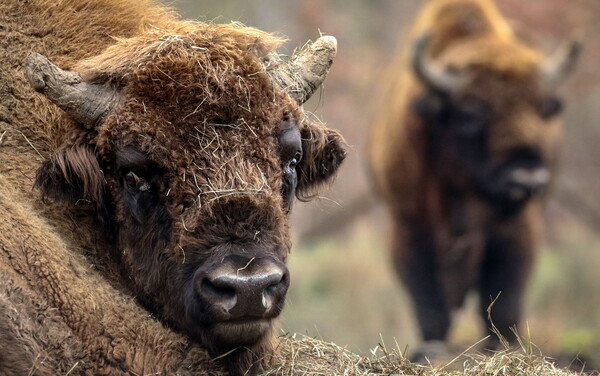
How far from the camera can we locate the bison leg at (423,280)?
40.7 ft

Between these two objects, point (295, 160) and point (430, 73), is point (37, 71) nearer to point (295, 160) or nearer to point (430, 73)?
point (295, 160)

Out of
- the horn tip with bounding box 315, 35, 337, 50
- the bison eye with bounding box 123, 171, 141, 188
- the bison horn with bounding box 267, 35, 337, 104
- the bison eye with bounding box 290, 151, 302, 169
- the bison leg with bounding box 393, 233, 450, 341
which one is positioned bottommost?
the bison eye with bounding box 123, 171, 141, 188

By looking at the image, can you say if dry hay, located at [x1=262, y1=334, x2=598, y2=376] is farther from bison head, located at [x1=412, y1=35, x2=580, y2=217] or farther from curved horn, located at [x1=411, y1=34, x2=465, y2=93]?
curved horn, located at [x1=411, y1=34, x2=465, y2=93]

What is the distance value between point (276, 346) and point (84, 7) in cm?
228

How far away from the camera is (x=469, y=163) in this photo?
12.1 metres

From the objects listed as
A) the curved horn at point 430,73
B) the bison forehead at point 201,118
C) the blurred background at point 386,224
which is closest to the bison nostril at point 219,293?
the bison forehead at point 201,118

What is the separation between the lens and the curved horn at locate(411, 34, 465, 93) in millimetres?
12516

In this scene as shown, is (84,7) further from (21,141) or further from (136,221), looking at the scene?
(136,221)

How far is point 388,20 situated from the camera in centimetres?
2514

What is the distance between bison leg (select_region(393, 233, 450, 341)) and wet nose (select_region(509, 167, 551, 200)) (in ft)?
5.44

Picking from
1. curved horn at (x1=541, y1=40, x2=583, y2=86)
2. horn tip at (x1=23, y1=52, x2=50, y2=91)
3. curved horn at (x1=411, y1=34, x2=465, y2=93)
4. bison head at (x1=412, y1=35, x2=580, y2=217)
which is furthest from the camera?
curved horn at (x1=411, y1=34, x2=465, y2=93)

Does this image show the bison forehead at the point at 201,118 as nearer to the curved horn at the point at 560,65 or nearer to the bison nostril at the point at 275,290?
the bison nostril at the point at 275,290

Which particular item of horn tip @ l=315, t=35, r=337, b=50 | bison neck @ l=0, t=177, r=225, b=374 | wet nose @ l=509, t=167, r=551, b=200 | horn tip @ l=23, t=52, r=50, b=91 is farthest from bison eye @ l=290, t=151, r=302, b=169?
wet nose @ l=509, t=167, r=551, b=200

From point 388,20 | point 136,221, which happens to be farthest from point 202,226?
point 388,20
